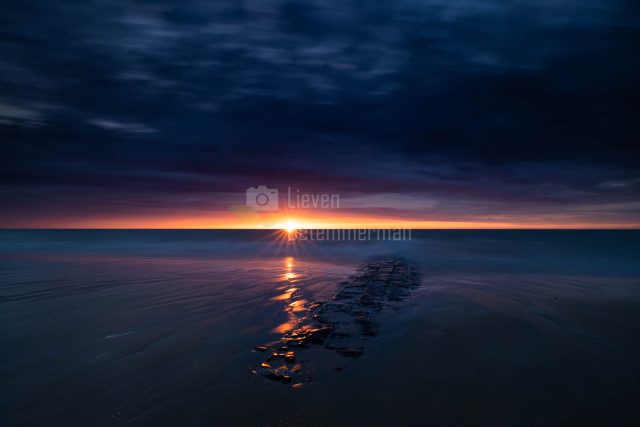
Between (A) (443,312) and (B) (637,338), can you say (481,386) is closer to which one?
(A) (443,312)

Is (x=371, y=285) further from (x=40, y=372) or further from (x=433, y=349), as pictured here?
(x=40, y=372)

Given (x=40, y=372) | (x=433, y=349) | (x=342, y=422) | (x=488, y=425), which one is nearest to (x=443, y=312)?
(x=433, y=349)

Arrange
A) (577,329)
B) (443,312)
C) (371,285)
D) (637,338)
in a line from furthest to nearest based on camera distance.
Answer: (371,285) → (443,312) → (577,329) → (637,338)

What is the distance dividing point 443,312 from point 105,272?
2400cm

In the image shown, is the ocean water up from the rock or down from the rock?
down

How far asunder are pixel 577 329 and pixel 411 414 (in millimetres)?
8474

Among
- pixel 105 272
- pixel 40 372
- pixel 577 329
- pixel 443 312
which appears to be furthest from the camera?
pixel 105 272

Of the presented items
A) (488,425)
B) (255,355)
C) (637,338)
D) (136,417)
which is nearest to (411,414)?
(488,425)

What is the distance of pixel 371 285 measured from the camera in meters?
16.1

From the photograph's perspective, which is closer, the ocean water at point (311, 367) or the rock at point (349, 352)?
the ocean water at point (311, 367)

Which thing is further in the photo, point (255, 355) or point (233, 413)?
point (255, 355)

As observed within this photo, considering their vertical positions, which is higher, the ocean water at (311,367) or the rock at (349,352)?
the rock at (349,352)

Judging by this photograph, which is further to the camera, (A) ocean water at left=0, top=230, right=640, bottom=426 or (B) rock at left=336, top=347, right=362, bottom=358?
(B) rock at left=336, top=347, right=362, bottom=358

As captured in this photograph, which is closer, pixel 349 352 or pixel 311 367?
pixel 311 367
